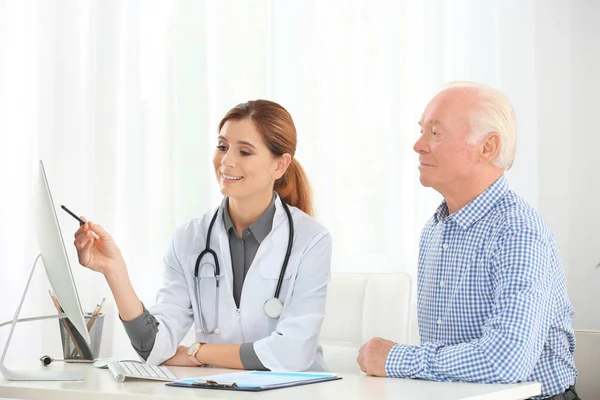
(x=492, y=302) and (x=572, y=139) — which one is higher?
(x=572, y=139)

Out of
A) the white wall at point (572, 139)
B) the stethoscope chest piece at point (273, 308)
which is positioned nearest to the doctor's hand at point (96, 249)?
the stethoscope chest piece at point (273, 308)

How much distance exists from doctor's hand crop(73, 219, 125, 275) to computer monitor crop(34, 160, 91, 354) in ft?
0.82

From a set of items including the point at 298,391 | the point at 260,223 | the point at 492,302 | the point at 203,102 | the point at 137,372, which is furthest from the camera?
the point at 203,102

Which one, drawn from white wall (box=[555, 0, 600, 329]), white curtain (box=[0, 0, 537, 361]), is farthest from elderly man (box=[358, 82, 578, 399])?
white curtain (box=[0, 0, 537, 361])

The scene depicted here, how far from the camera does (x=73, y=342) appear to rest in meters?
2.01

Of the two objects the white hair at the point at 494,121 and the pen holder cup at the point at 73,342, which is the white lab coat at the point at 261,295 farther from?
the white hair at the point at 494,121

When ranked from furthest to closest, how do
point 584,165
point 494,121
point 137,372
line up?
point 584,165 → point 494,121 → point 137,372

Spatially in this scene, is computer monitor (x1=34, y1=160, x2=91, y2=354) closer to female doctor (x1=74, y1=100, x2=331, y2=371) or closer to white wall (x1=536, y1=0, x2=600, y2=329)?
female doctor (x1=74, y1=100, x2=331, y2=371)

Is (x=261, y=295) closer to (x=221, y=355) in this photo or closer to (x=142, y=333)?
(x=221, y=355)

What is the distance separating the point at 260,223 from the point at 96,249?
0.43 m

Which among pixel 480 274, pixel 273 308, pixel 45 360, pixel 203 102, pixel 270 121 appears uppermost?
pixel 203 102

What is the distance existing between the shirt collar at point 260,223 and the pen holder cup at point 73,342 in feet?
1.31

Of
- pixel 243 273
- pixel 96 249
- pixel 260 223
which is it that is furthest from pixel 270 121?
pixel 96 249

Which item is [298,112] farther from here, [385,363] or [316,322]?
[385,363]
